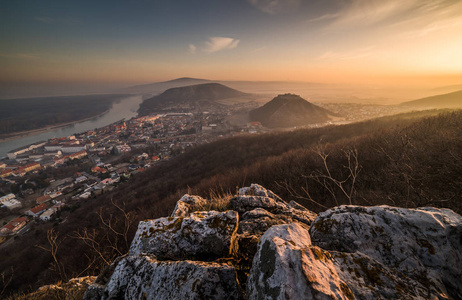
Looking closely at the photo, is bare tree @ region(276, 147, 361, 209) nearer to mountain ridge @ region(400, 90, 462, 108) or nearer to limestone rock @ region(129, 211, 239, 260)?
limestone rock @ region(129, 211, 239, 260)

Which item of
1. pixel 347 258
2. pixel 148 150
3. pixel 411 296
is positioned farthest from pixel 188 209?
pixel 148 150

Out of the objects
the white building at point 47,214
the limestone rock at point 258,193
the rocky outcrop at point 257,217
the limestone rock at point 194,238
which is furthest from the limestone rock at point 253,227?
the white building at point 47,214

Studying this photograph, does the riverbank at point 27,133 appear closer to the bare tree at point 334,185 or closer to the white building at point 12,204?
the white building at point 12,204

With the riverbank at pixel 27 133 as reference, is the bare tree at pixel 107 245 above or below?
above

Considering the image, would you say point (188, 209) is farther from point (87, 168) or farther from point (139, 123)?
point (139, 123)

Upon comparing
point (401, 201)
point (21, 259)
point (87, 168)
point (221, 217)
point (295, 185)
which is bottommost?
point (87, 168)

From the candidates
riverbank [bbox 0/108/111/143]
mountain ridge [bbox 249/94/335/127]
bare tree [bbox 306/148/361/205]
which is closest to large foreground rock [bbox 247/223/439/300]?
bare tree [bbox 306/148/361/205]
